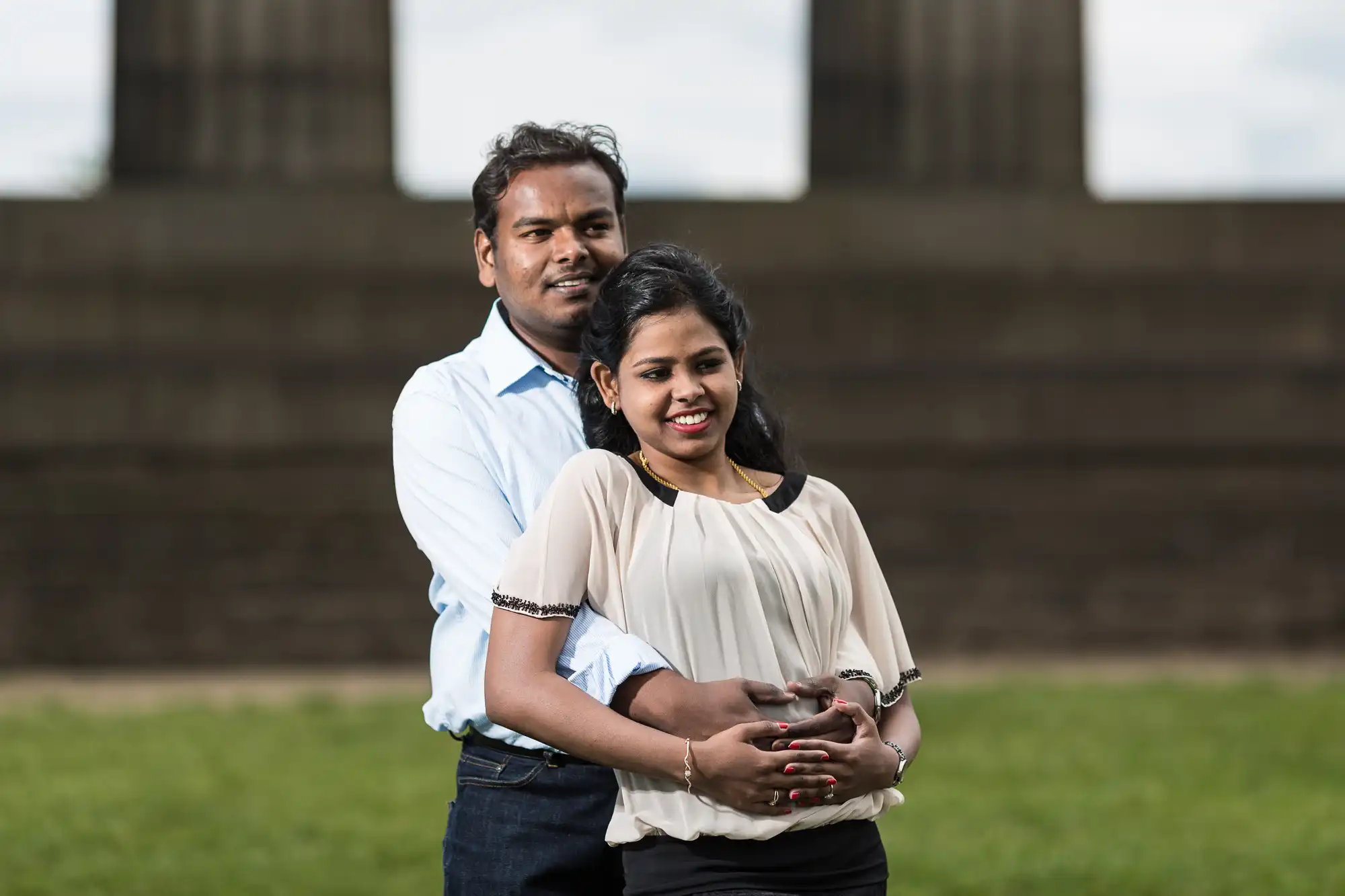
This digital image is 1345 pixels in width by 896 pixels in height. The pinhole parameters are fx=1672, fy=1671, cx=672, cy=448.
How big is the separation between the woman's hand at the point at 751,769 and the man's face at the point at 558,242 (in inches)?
35.2

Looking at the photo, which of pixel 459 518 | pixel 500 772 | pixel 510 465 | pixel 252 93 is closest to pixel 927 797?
pixel 500 772

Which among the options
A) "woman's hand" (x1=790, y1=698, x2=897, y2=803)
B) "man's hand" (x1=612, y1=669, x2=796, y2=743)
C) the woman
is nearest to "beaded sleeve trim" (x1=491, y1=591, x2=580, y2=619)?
the woman

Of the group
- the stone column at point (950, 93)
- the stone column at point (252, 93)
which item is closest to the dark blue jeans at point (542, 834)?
the stone column at point (252, 93)

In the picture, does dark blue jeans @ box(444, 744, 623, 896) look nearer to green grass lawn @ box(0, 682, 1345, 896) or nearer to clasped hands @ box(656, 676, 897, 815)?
clasped hands @ box(656, 676, 897, 815)

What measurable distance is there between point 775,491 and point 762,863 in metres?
0.54

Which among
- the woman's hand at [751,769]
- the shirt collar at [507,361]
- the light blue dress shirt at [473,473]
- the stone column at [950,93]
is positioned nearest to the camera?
the woman's hand at [751,769]

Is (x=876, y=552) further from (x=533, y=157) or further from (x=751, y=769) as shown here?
(x=751, y=769)


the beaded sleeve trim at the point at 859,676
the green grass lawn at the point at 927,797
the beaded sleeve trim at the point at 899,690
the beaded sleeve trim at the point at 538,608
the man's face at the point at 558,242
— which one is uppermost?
the man's face at the point at 558,242

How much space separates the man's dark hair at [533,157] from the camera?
2855 mm

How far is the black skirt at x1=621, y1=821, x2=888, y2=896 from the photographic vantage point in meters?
2.31

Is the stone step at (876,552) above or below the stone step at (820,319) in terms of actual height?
below

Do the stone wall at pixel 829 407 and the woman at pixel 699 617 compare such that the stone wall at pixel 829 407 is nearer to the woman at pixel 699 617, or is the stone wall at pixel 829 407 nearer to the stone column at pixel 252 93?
the stone column at pixel 252 93

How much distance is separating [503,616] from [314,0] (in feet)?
36.8

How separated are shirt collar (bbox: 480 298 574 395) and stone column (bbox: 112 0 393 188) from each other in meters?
10.2
